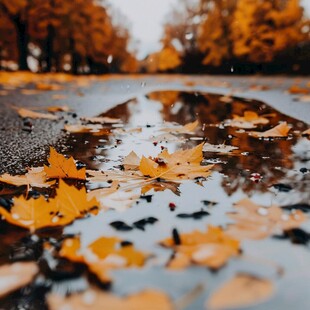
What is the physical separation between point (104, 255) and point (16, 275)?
0.62 ft

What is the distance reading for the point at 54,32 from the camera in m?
27.4

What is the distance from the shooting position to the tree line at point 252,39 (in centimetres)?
2314

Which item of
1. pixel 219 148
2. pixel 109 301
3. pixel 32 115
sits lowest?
pixel 32 115

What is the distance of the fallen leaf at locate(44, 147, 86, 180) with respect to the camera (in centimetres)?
158

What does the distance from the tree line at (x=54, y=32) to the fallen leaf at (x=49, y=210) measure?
21.4m

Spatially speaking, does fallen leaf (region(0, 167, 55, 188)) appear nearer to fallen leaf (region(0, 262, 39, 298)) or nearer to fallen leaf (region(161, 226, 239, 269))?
fallen leaf (region(0, 262, 39, 298))

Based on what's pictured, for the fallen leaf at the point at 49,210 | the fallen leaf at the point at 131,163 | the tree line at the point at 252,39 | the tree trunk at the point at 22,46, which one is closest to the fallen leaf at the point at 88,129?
the fallen leaf at the point at 131,163

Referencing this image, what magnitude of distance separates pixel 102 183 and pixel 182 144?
1023 mm

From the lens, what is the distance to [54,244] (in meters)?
1.05

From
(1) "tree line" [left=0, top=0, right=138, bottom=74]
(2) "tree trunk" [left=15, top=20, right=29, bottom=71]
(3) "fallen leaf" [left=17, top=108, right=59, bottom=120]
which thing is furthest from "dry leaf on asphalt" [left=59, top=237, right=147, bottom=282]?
(2) "tree trunk" [left=15, top=20, right=29, bottom=71]

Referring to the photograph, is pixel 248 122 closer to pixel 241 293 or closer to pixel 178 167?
pixel 178 167

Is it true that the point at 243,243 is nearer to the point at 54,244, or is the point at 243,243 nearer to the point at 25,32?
the point at 54,244

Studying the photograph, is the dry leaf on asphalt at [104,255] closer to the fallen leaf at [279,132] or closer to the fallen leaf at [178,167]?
the fallen leaf at [178,167]

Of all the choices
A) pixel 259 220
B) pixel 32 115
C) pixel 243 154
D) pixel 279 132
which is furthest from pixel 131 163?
pixel 32 115
